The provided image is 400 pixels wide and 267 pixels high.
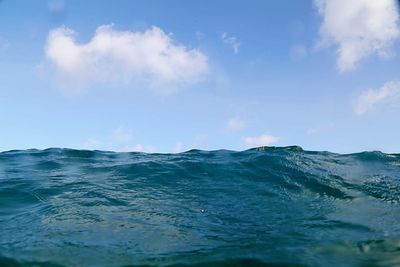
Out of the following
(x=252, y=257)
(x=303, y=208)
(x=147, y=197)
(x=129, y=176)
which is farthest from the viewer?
(x=129, y=176)

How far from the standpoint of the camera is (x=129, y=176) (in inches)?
462

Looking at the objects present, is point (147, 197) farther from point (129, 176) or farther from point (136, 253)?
point (136, 253)

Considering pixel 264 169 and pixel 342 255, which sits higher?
pixel 264 169

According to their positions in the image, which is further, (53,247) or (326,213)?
(326,213)

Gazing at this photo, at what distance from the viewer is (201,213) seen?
26.5 feet

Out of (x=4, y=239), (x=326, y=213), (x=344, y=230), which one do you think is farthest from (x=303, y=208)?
(x=4, y=239)

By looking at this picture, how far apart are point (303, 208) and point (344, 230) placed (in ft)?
4.70

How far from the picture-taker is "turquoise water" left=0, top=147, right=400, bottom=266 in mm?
5949

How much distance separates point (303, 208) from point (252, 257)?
295 cm

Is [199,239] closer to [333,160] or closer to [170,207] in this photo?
[170,207]

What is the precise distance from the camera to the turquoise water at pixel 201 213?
19.5 ft

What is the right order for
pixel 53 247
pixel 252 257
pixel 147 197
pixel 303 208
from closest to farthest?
pixel 252 257, pixel 53 247, pixel 303 208, pixel 147 197

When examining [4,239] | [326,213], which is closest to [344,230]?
[326,213]

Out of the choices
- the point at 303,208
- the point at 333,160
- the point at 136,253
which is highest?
the point at 333,160
